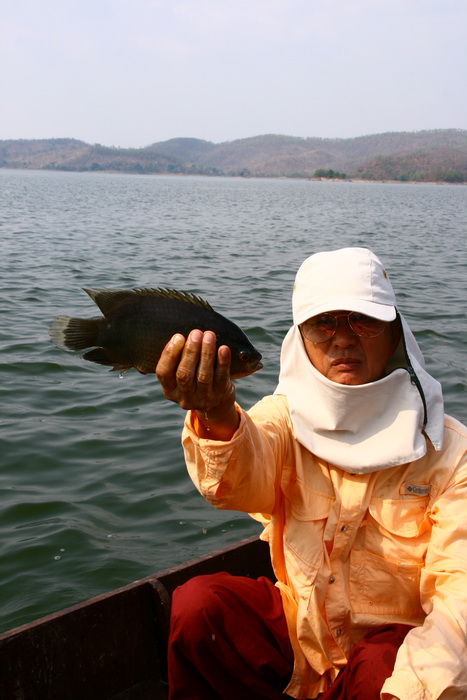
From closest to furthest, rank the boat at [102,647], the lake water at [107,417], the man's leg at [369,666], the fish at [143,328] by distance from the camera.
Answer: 1. the fish at [143,328]
2. the man's leg at [369,666]
3. the boat at [102,647]
4. the lake water at [107,417]

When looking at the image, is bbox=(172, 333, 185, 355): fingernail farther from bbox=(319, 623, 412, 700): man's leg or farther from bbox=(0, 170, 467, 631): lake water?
bbox=(0, 170, 467, 631): lake water

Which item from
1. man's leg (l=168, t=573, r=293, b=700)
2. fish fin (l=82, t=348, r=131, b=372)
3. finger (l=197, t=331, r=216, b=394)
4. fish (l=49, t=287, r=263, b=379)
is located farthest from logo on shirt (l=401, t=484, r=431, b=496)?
fish fin (l=82, t=348, r=131, b=372)

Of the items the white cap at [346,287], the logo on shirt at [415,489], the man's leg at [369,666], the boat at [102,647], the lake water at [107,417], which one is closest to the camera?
the man's leg at [369,666]

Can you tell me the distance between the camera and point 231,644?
276 cm

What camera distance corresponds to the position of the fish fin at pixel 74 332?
7.59 feet

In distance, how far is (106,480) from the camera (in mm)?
6238

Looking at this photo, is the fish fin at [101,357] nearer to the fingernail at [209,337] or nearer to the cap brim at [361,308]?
the fingernail at [209,337]

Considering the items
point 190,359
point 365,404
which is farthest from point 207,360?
point 365,404

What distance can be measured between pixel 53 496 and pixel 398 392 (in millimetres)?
4117

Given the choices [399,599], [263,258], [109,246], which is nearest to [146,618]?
[399,599]

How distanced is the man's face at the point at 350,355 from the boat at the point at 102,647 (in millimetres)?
1886

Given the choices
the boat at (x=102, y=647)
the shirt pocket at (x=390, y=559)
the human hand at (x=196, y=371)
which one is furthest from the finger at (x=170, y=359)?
the boat at (x=102, y=647)

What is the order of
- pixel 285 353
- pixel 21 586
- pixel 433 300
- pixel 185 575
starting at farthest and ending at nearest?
pixel 433 300 < pixel 21 586 < pixel 185 575 < pixel 285 353

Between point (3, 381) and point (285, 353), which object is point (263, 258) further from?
point (285, 353)
